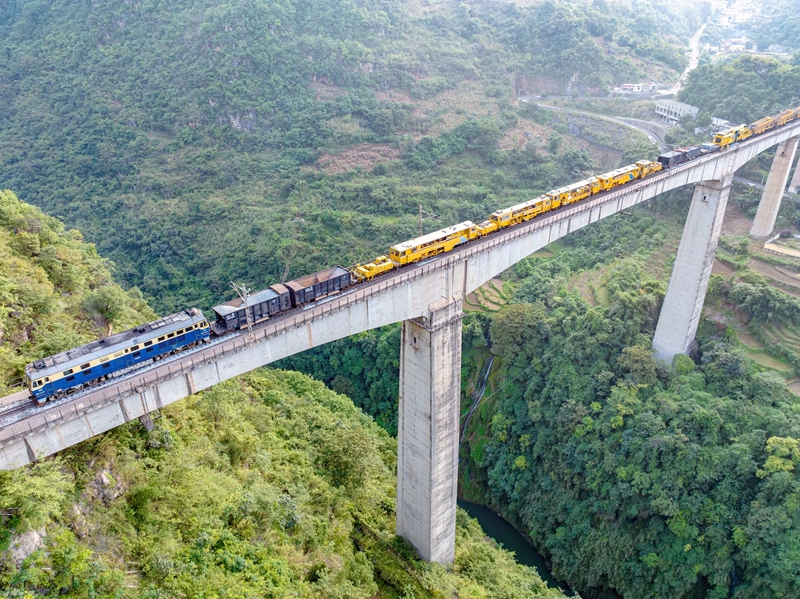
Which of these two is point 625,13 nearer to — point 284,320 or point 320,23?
point 320,23

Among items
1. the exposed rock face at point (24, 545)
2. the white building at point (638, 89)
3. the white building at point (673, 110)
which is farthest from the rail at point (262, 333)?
the white building at point (638, 89)

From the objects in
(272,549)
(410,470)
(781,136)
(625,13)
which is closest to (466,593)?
(410,470)

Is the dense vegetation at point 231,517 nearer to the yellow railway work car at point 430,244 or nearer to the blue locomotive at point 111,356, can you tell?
the blue locomotive at point 111,356

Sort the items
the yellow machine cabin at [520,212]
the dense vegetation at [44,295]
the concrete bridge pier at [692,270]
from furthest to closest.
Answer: the concrete bridge pier at [692,270] < the yellow machine cabin at [520,212] < the dense vegetation at [44,295]

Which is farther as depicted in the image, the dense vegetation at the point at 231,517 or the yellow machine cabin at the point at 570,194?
the yellow machine cabin at the point at 570,194

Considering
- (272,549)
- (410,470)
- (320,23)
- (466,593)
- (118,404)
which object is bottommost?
(466,593)

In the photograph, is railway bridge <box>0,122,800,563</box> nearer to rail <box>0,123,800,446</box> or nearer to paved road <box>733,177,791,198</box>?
rail <box>0,123,800,446</box>
